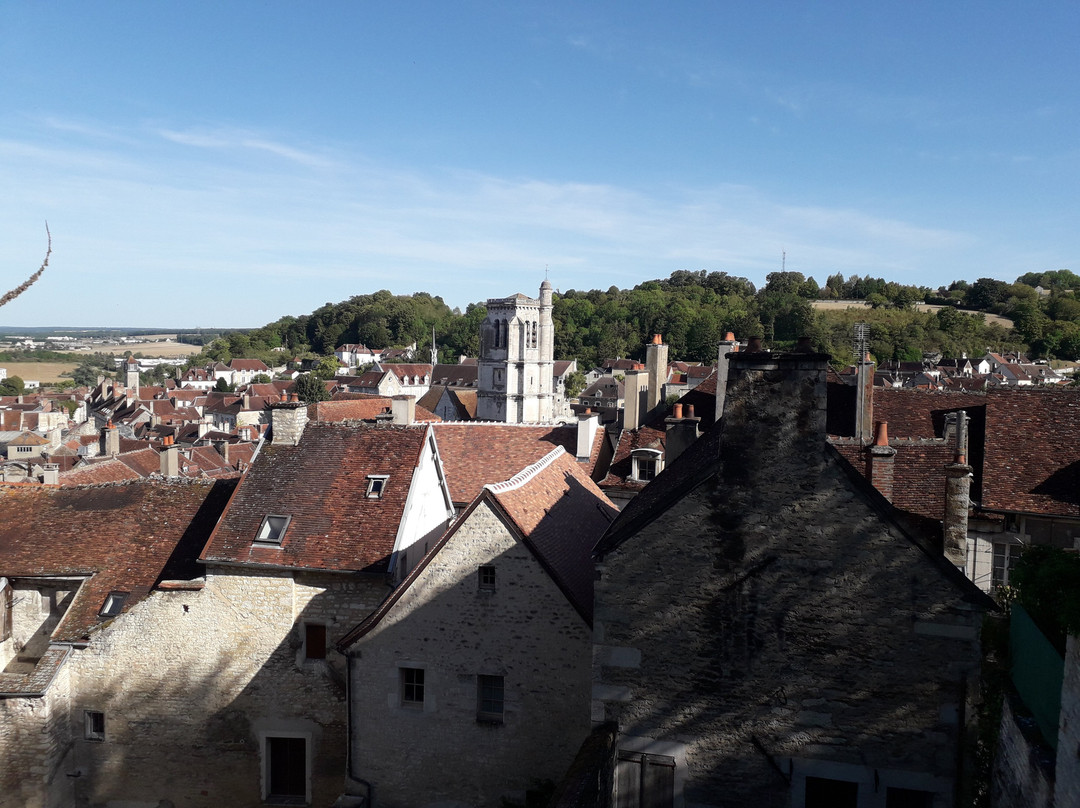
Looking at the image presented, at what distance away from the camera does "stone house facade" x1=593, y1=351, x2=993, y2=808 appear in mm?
8781

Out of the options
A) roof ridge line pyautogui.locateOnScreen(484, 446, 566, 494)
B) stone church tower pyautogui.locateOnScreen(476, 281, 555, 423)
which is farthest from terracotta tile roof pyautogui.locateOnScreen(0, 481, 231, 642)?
stone church tower pyautogui.locateOnScreen(476, 281, 555, 423)

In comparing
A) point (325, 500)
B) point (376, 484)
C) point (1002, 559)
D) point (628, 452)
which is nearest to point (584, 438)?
point (628, 452)

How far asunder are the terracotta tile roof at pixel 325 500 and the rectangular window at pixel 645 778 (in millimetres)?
6856

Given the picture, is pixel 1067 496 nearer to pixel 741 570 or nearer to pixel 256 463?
pixel 741 570

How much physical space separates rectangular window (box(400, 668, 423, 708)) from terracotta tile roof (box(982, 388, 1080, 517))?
13198 mm

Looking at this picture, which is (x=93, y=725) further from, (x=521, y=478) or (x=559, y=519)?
(x=559, y=519)

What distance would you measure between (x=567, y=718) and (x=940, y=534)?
29.3 ft

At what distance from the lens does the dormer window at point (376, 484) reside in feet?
53.8

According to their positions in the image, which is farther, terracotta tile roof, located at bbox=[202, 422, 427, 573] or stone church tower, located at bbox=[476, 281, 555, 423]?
stone church tower, located at bbox=[476, 281, 555, 423]

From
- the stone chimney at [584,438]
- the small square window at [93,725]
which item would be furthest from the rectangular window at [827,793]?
the stone chimney at [584,438]

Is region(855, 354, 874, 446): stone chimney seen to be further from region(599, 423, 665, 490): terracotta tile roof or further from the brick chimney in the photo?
the brick chimney

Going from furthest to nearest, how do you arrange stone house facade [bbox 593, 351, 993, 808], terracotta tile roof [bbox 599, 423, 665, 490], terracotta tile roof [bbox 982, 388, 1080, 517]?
terracotta tile roof [bbox 599, 423, 665, 490] → terracotta tile roof [bbox 982, 388, 1080, 517] → stone house facade [bbox 593, 351, 993, 808]

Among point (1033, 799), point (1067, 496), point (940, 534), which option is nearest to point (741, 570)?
point (1033, 799)

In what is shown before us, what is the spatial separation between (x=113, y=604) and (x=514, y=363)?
74.2 m
